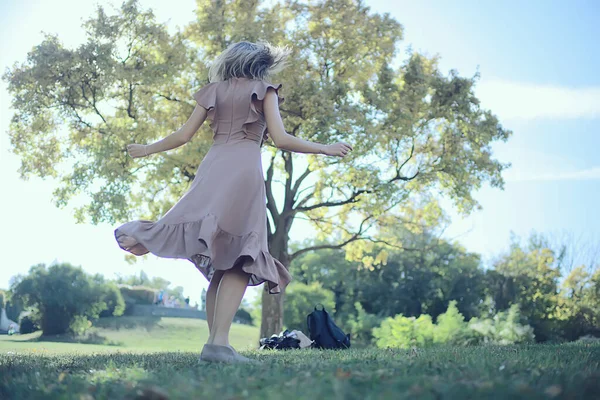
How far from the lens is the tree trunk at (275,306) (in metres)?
15.9

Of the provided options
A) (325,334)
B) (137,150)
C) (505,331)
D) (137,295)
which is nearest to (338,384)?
(137,150)

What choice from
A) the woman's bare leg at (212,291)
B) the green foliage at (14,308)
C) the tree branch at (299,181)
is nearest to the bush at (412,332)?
the tree branch at (299,181)

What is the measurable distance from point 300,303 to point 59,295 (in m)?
14.7

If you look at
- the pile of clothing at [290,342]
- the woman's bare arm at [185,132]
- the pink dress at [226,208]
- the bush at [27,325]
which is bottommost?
the bush at [27,325]

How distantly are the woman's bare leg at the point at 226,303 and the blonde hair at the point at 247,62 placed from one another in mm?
1462

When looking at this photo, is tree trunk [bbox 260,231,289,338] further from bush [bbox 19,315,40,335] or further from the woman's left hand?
the woman's left hand

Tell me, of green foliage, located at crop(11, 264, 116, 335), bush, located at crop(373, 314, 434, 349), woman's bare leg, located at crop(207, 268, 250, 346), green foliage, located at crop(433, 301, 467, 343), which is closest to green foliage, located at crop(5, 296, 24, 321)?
green foliage, located at crop(11, 264, 116, 335)

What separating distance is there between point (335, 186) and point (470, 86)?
4316 millimetres

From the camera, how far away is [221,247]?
4.02m

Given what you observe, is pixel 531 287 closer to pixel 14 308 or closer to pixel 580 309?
pixel 580 309

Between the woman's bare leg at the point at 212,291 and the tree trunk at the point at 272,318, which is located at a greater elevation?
the woman's bare leg at the point at 212,291

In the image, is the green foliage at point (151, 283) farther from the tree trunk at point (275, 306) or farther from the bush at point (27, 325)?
the tree trunk at point (275, 306)

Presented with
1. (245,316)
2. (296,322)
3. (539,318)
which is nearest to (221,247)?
(539,318)

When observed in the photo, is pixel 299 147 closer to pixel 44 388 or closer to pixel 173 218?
pixel 173 218
